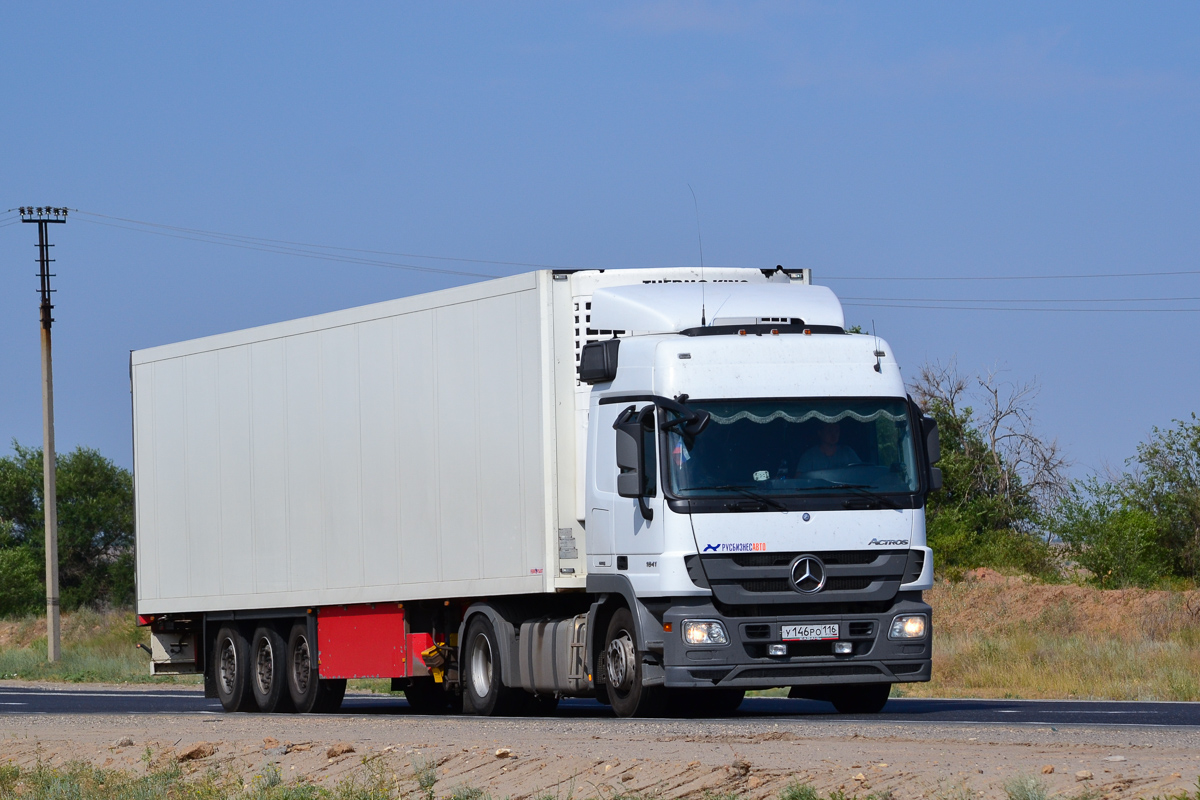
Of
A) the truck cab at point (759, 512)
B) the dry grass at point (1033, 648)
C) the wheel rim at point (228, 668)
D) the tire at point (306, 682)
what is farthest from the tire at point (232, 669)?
the dry grass at point (1033, 648)

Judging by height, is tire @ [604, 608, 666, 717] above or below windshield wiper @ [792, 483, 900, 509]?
below

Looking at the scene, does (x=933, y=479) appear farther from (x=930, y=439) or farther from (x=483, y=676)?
(x=483, y=676)

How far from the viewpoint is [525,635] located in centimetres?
1741

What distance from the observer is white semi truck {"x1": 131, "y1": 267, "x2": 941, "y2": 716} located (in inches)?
607

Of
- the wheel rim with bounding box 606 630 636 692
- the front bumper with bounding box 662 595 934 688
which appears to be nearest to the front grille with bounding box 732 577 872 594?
the front bumper with bounding box 662 595 934 688

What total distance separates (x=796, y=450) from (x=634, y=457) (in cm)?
143

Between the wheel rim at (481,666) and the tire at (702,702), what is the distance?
6.94 ft

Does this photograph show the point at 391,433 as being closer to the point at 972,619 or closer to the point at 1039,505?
the point at 972,619

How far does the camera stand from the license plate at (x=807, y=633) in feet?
50.5

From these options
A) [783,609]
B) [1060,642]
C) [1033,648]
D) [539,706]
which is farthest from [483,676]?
[1060,642]

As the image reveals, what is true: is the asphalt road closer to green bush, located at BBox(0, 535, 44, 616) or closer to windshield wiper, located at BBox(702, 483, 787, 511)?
windshield wiper, located at BBox(702, 483, 787, 511)

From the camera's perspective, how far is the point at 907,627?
15758mm

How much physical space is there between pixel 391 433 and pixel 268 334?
2.86 meters

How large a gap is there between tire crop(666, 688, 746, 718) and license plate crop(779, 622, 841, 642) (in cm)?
93
